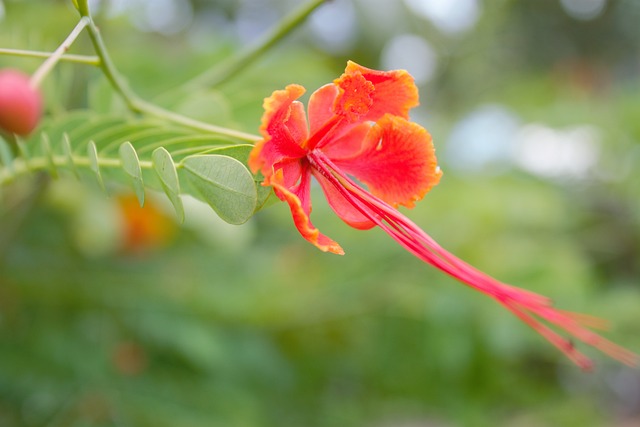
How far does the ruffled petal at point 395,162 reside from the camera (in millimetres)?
674

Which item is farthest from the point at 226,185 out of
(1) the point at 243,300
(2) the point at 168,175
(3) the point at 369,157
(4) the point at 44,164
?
(1) the point at 243,300

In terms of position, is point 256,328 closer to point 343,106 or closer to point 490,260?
point 490,260

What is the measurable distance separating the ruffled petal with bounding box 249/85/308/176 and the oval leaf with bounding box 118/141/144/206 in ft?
0.38

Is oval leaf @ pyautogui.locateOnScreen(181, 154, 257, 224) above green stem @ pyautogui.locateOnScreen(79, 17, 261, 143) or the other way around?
the other way around

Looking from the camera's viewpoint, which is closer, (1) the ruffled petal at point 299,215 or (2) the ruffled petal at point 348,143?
(1) the ruffled petal at point 299,215

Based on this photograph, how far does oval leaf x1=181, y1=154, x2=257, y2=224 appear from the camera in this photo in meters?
0.59

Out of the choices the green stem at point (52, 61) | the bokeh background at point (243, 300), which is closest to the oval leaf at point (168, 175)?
the green stem at point (52, 61)

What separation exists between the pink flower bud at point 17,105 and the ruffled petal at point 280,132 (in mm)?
178

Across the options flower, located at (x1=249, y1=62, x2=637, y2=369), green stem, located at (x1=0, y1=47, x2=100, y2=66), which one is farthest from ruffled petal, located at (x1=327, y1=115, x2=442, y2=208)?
green stem, located at (x1=0, y1=47, x2=100, y2=66)

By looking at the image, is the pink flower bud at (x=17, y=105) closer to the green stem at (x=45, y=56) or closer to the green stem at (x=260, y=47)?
the green stem at (x=45, y=56)

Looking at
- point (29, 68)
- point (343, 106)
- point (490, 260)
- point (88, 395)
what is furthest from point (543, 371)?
point (343, 106)

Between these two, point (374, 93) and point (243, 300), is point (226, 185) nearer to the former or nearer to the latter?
point (374, 93)

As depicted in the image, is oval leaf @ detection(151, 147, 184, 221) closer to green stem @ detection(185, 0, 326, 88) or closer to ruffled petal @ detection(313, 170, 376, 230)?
ruffled petal @ detection(313, 170, 376, 230)

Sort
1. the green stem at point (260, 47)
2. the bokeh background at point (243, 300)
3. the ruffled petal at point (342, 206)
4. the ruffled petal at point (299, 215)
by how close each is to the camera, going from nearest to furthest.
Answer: the ruffled petal at point (299, 215), the ruffled petal at point (342, 206), the green stem at point (260, 47), the bokeh background at point (243, 300)
